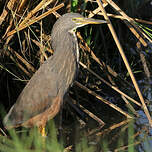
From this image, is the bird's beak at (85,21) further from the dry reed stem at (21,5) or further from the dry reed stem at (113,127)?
the dry reed stem at (113,127)

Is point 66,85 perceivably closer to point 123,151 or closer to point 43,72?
point 43,72

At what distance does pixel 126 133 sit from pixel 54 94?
3.12 ft

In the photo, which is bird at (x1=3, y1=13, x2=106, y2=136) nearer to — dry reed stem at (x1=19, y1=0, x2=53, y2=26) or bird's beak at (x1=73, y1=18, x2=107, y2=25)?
bird's beak at (x1=73, y1=18, x2=107, y2=25)

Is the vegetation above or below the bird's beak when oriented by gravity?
below

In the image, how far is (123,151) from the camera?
316 cm

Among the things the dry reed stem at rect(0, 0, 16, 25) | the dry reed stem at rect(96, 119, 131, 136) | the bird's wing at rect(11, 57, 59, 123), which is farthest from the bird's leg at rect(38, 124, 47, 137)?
the dry reed stem at rect(0, 0, 16, 25)

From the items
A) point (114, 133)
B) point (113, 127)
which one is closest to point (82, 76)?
point (113, 127)

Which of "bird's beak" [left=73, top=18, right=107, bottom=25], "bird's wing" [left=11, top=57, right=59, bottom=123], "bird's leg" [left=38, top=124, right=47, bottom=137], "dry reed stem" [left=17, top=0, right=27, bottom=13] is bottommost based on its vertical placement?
"bird's leg" [left=38, top=124, right=47, bottom=137]

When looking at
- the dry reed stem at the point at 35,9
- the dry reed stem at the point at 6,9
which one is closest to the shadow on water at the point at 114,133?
the dry reed stem at the point at 35,9

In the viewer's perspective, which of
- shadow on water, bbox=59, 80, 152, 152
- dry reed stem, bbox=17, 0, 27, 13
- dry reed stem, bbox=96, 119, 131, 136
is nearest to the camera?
shadow on water, bbox=59, 80, 152, 152

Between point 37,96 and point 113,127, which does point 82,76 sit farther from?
point 37,96

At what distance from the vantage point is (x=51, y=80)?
3328 millimetres

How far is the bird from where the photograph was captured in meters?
3.32

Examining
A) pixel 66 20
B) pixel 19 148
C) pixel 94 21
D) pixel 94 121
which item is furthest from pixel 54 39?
pixel 19 148
